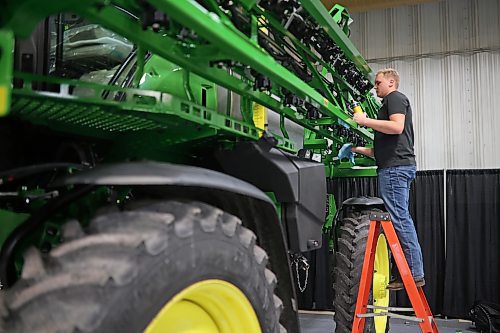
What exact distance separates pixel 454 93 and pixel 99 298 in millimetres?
9505

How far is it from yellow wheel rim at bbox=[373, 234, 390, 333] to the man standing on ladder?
119 centimetres

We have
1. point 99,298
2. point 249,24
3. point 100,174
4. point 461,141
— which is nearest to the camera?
point 99,298

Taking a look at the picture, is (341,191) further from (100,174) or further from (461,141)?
(100,174)

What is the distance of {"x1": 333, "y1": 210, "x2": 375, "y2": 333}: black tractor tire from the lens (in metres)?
4.96

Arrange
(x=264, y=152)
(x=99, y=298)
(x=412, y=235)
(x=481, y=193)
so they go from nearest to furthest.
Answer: (x=99, y=298) → (x=264, y=152) → (x=412, y=235) → (x=481, y=193)

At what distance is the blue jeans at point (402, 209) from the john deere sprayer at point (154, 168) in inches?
39.0

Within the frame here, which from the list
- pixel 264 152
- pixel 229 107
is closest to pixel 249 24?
pixel 229 107

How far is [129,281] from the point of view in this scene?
1.47 meters

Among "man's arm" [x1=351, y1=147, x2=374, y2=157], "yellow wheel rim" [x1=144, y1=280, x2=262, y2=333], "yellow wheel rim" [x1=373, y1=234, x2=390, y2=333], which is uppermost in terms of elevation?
"man's arm" [x1=351, y1=147, x2=374, y2=157]

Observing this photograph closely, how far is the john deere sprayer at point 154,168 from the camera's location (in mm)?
1435

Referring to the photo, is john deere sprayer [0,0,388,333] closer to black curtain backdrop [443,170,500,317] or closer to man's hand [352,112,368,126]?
man's hand [352,112,368,126]

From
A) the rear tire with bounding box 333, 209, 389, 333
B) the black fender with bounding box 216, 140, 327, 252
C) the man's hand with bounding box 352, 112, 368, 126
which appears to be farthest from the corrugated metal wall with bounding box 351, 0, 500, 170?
the black fender with bounding box 216, 140, 327, 252

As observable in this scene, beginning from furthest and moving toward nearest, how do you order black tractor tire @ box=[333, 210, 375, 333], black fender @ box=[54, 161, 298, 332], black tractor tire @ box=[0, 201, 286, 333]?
black tractor tire @ box=[333, 210, 375, 333] < black fender @ box=[54, 161, 298, 332] < black tractor tire @ box=[0, 201, 286, 333]

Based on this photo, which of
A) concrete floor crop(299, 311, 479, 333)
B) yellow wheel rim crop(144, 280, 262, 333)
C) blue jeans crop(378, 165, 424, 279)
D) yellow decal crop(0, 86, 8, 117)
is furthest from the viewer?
concrete floor crop(299, 311, 479, 333)
